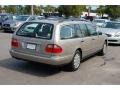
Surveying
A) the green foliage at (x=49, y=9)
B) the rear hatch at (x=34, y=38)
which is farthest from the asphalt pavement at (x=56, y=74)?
the green foliage at (x=49, y=9)

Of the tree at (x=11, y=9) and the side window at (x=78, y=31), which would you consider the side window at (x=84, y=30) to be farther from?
the tree at (x=11, y=9)

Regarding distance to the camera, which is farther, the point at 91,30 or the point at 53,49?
the point at 91,30

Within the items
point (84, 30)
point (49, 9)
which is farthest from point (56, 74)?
point (49, 9)

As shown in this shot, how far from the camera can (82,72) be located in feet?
25.0

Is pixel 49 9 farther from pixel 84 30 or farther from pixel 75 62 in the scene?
pixel 75 62

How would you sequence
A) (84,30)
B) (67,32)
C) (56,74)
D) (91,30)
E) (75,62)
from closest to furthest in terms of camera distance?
(56,74), (67,32), (75,62), (84,30), (91,30)

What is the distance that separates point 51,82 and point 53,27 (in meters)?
1.63

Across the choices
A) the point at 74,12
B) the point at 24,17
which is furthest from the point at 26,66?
the point at 74,12

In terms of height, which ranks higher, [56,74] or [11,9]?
[11,9]

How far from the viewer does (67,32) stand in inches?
291

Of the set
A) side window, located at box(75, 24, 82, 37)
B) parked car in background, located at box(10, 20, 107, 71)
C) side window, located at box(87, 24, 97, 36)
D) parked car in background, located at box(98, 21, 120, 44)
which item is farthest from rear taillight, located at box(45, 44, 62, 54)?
parked car in background, located at box(98, 21, 120, 44)

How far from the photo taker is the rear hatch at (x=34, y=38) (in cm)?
695

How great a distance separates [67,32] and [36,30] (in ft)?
3.05

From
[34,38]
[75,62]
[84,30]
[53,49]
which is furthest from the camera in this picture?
[84,30]
